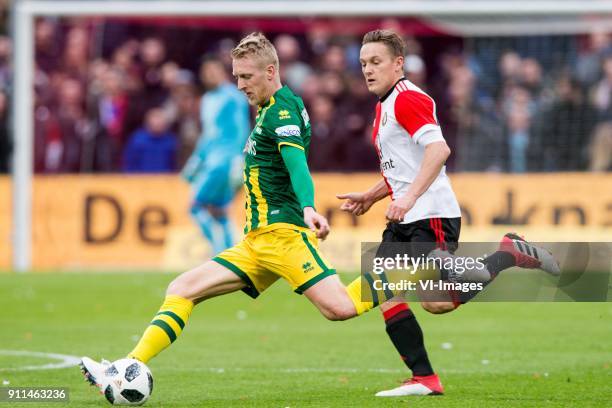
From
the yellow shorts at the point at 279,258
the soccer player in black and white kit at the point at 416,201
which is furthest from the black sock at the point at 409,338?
the yellow shorts at the point at 279,258

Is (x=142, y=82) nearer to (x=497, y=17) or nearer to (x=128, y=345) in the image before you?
(x=497, y=17)

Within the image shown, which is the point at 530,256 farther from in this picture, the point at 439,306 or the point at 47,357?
the point at 47,357

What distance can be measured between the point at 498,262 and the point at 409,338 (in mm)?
766

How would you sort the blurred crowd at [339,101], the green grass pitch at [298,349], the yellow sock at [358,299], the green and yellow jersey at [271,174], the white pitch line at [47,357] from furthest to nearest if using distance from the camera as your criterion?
1. the blurred crowd at [339,101]
2. the white pitch line at [47,357]
3. the green grass pitch at [298,349]
4. the green and yellow jersey at [271,174]
5. the yellow sock at [358,299]

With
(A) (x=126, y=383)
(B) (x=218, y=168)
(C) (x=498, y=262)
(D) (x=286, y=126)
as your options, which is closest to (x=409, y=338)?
(C) (x=498, y=262)

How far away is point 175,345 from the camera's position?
11.6 m

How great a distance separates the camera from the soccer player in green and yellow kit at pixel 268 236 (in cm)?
785

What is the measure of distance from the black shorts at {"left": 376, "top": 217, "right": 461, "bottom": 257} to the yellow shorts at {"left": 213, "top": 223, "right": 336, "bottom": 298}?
1.40ft

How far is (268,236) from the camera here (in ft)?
26.5

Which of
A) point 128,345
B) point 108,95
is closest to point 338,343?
point 128,345

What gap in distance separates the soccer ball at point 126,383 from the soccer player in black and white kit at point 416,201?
1626mm

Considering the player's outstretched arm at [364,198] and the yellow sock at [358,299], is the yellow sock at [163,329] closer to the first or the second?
the yellow sock at [358,299]

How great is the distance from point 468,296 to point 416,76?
1318 cm

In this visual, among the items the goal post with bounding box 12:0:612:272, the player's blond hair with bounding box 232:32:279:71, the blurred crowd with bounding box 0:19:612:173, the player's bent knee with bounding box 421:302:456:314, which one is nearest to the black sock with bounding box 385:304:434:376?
the player's bent knee with bounding box 421:302:456:314
